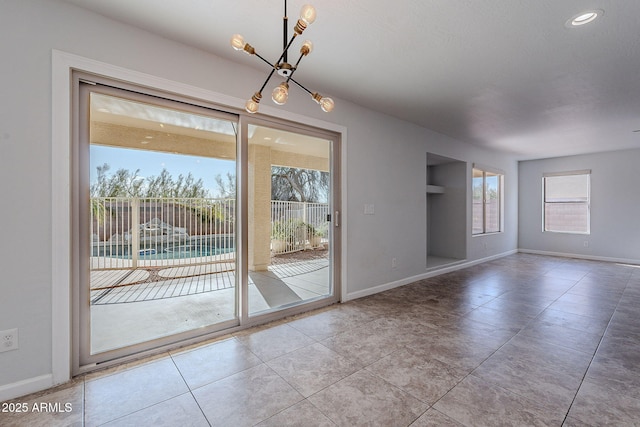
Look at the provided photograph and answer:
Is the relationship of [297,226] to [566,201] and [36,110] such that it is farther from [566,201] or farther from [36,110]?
[566,201]

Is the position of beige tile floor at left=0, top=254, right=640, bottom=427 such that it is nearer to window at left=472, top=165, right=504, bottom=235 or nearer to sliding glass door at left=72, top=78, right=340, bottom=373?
sliding glass door at left=72, top=78, right=340, bottom=373

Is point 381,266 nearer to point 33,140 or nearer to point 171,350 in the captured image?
point 171,350

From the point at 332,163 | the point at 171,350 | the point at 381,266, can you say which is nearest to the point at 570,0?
the point at 332,163

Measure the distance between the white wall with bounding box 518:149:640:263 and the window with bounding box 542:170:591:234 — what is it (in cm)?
12

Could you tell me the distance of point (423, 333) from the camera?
262 cm

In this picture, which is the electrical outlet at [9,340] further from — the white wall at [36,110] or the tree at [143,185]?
the tree at [143,185]

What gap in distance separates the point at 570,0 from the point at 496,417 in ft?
8.55

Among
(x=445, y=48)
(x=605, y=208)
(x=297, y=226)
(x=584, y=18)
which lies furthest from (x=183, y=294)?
(x=605, y=208)

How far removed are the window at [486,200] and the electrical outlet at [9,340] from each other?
6.69 metres

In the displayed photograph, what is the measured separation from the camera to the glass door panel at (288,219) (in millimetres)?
3074

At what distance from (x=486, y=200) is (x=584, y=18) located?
196 inches

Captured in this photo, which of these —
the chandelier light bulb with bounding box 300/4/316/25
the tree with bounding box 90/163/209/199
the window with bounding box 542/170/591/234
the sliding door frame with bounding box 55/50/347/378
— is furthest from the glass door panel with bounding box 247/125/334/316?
the window with bounding box 542/170/591/234

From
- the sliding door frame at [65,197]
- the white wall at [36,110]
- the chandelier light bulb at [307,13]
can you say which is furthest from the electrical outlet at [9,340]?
the chandelier light bulb at [307,13]

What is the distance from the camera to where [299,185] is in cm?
342
